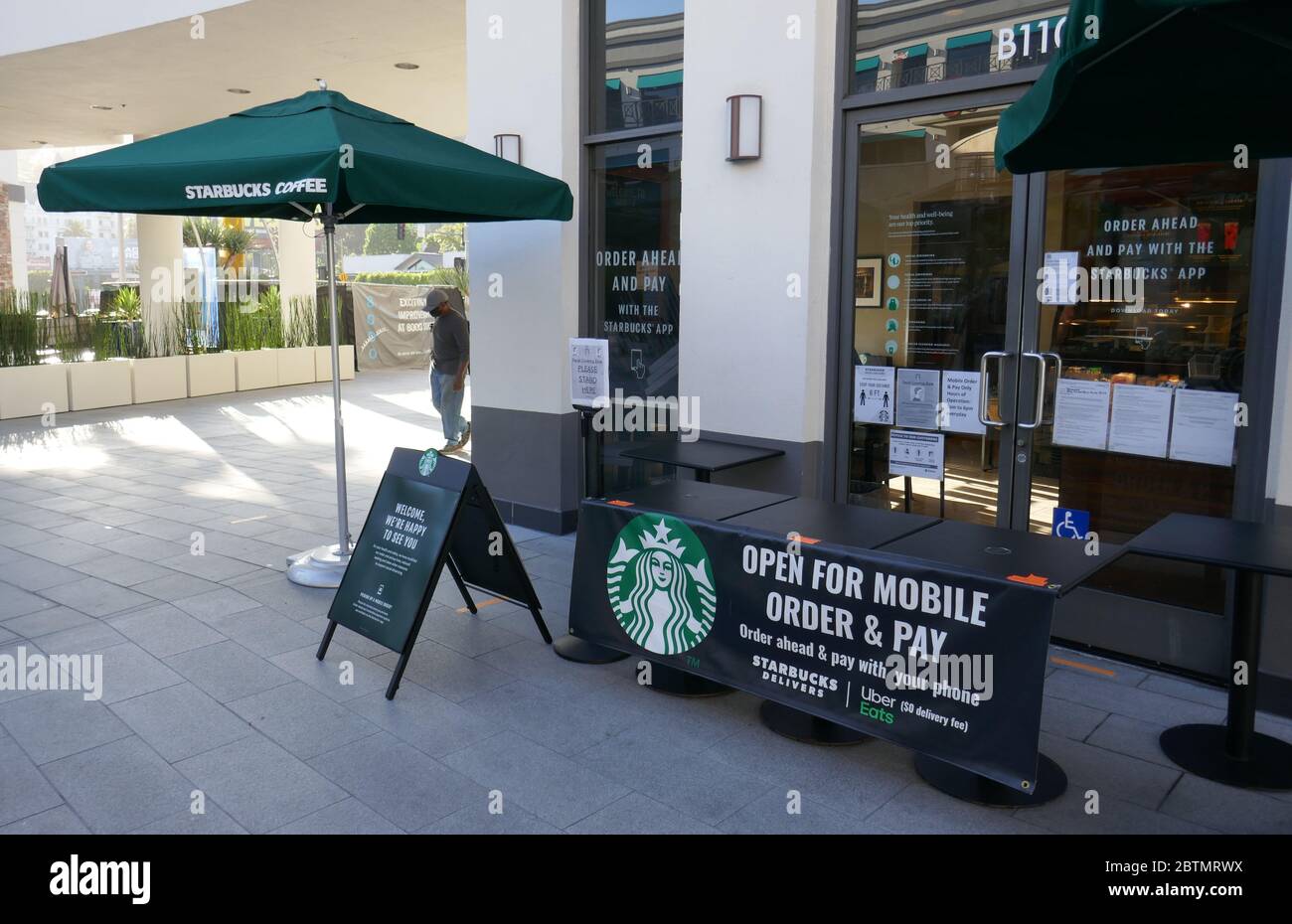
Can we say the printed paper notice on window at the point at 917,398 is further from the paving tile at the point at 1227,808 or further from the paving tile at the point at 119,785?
Result: the paving tile at the point at 119,785

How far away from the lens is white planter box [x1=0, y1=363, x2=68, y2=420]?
38.2 feet

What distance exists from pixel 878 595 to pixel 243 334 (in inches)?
537

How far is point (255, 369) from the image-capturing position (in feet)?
49.4

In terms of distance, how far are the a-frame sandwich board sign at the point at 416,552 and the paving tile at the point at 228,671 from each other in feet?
0.87

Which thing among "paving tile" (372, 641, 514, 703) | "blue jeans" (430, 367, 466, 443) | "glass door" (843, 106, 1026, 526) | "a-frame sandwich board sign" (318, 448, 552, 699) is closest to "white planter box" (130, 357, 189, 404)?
"blue jeans" (430, 367, 466, 443)

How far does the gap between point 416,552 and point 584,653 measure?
93 centimetres

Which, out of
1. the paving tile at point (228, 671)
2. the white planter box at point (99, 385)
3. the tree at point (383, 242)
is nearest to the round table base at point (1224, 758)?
the paving tile at point (228, 671)

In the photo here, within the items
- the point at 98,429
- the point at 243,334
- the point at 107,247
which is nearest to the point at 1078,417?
the point at 98,429

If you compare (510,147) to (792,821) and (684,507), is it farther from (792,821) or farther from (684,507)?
(792,821)

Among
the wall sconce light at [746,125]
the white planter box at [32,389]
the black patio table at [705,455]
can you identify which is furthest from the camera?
the white planter box at [32,389]

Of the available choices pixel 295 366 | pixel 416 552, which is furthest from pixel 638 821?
pixel 295 366

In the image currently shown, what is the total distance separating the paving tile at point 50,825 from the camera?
3154 mm
